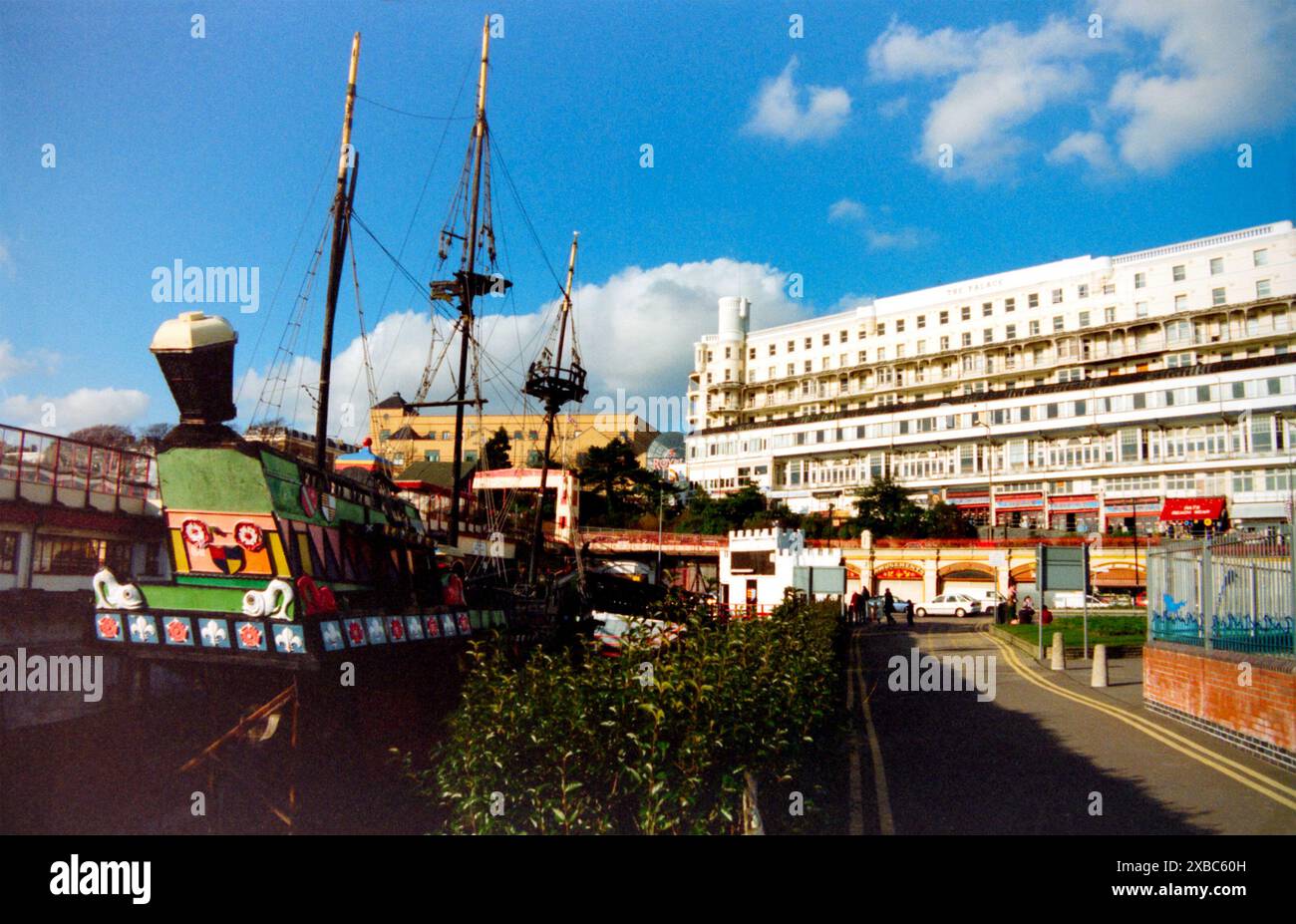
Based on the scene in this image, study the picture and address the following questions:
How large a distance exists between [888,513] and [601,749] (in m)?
42.0

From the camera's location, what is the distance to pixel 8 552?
966 centimetres

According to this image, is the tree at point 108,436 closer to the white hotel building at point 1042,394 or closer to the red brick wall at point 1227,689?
the red brick wall at point 1227,689

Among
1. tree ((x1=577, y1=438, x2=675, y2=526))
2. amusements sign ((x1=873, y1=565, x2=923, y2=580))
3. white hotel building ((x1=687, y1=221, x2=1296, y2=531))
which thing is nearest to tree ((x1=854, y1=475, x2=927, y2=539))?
amusements sign ((x1=873, y1=565, x2=923, y2=580))

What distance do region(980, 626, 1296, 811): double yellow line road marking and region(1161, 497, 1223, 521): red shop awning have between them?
2806cm

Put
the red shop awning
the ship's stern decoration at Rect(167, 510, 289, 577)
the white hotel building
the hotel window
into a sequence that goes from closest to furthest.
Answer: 1. the hotel window
2. the ship's stern decoration at Rect(167, 510, 289, 577)
3. the red shop awning
4. the white hotel building

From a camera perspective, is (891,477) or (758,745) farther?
(891,477)

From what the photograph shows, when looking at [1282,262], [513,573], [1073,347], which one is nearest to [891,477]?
[1073,347]

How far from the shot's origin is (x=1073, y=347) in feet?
195

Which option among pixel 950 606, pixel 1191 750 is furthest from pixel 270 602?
pixel 950 606

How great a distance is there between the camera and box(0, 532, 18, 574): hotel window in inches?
376

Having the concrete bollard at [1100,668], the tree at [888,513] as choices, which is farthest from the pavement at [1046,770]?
the tree at [888,513]

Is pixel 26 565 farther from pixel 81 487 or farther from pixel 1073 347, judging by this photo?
pixel 1073 347

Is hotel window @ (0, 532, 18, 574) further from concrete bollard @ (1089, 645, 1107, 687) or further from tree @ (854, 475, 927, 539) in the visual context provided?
tree @ (854, 475, 927, 539)
